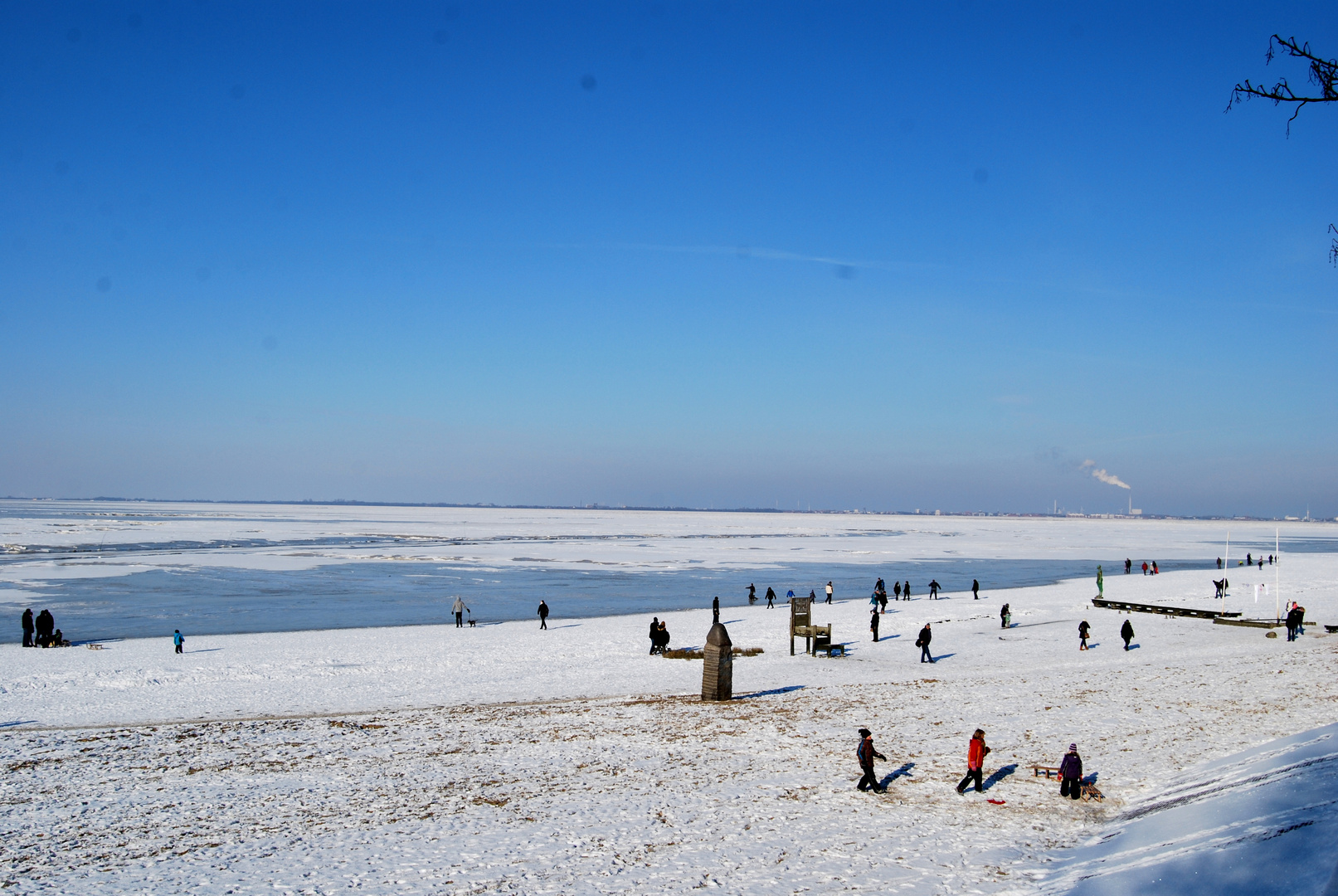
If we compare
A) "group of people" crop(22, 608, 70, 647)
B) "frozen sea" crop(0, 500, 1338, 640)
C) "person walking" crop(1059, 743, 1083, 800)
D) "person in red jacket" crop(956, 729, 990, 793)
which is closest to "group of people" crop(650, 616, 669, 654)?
"frozen sea" crop(0, 500, 1338, 640)

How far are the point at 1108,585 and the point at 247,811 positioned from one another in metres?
46.9

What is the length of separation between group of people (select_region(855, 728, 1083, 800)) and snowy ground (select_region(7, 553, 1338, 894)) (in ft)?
0.99

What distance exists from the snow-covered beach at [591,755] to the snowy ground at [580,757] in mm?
66

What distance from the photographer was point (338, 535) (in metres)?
101

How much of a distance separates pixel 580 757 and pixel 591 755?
21cm

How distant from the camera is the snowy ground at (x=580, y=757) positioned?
11203 mm

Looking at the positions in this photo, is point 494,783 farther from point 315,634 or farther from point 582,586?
point 582,586

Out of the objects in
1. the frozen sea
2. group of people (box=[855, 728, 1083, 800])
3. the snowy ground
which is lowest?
the frozen sea

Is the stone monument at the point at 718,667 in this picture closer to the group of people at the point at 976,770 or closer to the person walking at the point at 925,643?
the group of people at the point at 976,770

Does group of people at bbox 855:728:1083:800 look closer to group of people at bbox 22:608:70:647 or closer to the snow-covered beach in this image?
the snow-covered beach

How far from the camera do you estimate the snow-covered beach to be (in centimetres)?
1116

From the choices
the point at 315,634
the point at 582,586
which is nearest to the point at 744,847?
the point at 315,634

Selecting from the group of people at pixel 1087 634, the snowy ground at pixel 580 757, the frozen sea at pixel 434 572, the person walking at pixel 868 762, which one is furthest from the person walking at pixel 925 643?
the frozen sea at pixel 434 572

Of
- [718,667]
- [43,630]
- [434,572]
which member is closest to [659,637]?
[718,667]
